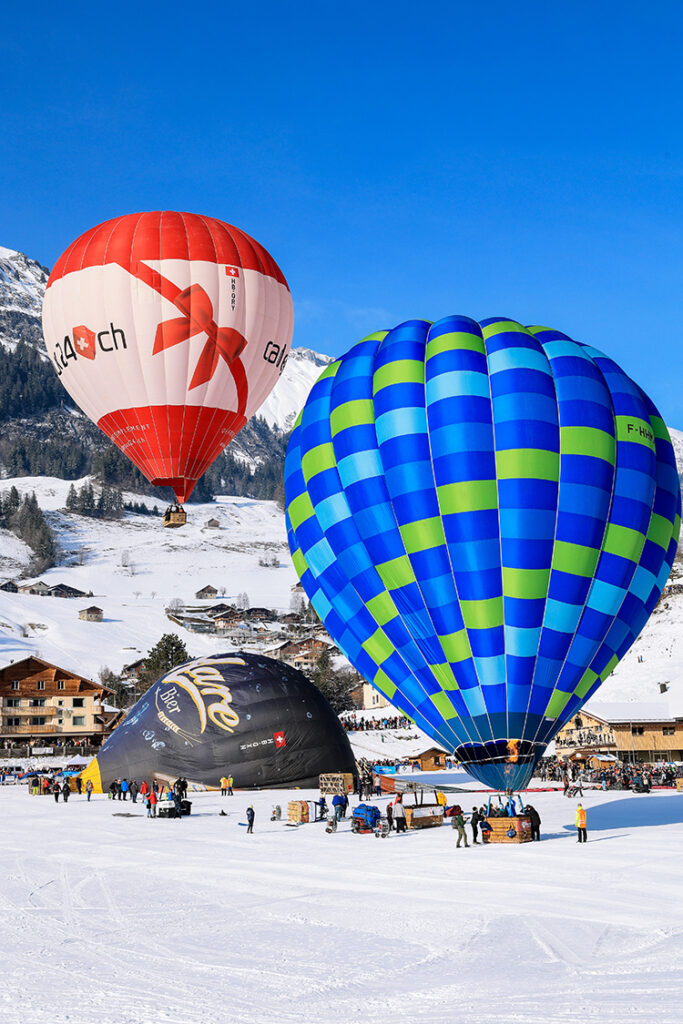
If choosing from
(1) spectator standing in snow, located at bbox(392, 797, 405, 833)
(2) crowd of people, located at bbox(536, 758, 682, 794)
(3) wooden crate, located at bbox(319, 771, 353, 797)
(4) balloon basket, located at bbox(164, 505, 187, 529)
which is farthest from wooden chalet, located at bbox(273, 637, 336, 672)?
(1) spectator standing in snow, located at bbox(392, 797, 405, 833)

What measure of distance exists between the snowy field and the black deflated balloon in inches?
495

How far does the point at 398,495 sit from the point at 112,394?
10440mm

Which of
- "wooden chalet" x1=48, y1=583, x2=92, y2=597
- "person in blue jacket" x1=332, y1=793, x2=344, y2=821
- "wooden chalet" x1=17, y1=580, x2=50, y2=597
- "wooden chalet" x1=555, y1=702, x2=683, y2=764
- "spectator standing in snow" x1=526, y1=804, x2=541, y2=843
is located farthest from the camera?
"wooden chalet" x1=17, y1=580, x2=50, y2=597

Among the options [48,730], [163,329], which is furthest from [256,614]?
[163,329]

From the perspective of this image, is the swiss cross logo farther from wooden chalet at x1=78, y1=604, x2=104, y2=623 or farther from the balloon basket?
wooden chalet at x1=78, y1=604, x2=104, y2=623

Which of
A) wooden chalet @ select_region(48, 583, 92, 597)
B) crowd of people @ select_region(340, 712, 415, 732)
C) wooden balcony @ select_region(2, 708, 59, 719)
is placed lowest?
crowd of people @ select_region(340, 712, 415, 732)

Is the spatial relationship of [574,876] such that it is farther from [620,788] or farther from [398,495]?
[620,788]

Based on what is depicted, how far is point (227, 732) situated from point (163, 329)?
15.4m

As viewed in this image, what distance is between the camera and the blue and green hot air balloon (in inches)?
875

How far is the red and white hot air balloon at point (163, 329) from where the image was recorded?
93.5 feet

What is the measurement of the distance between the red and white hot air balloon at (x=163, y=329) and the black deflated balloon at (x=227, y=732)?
1025cm

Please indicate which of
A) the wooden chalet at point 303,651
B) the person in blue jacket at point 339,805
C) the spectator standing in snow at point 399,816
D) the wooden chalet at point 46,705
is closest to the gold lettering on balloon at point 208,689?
the person in blue jacket at point 339,805

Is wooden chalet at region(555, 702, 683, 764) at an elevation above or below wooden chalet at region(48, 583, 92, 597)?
below

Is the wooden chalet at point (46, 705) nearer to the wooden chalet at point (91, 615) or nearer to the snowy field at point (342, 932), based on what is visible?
the wooden chalet at point (91, 615)
